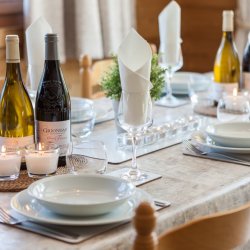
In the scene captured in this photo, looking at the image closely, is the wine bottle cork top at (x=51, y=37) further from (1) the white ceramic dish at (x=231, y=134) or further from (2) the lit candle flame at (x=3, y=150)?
(1) the white ceramic dish at (x=231, y=134)

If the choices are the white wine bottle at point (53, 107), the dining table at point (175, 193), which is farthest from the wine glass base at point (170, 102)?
the white wine bottle at point (53, 107)

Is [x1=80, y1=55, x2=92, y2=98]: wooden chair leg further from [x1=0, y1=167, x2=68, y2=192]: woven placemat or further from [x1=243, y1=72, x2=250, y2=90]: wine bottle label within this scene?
[x1=0, y1=167, x2=68, y2=192]: woven placemat

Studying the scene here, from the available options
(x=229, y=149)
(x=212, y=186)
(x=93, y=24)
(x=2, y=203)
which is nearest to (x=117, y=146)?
(x=229, y=149)

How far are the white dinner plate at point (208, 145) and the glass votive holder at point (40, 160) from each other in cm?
43

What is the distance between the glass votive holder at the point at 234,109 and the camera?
199 cm

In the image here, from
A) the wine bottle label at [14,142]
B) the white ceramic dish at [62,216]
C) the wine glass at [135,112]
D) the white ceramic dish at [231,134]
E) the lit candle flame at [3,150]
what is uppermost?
the wine glass at [135,112]

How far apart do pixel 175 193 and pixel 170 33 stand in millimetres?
1065

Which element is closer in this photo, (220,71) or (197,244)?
(197,244)

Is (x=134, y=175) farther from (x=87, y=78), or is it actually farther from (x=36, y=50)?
(x=87, y=78)

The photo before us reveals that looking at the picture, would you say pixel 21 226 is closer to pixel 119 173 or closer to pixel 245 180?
pixel 119 173

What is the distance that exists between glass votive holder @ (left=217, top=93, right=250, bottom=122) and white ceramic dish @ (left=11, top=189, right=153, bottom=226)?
0.79m

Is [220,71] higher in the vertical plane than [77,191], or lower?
higher

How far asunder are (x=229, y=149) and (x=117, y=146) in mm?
307

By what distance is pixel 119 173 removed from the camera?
4.98ft
